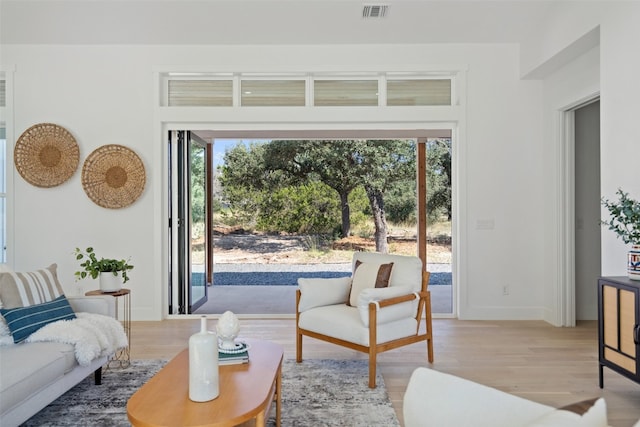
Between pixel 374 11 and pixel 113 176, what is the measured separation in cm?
307

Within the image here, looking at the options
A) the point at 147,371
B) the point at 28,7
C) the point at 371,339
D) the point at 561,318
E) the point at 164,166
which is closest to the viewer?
the point at 371,339

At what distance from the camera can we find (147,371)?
3.11 metres

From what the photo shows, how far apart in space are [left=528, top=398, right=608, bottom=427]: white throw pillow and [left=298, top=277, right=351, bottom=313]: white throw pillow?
2.49 m

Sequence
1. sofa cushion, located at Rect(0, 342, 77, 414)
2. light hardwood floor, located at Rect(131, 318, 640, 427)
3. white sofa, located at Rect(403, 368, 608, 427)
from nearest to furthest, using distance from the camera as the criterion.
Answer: white sofa, located at Rect(403, 368, 608, 427)
sofa cushion, located at Rect(0, 342, 77, 414)
light hardwood floor, located at Rect(131, 318, 640, 427)

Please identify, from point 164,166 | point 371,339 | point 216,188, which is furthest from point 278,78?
point 216,188

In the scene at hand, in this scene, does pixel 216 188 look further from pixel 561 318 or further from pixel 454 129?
pixel 561 318

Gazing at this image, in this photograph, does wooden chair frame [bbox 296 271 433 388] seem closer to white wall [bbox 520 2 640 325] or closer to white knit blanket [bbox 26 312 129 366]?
white knit blanket [bbox 26 312 129 366]

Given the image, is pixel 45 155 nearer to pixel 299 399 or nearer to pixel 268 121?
pixel 268 121

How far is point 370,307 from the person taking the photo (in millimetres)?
2844

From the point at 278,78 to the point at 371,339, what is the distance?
3.01 meters

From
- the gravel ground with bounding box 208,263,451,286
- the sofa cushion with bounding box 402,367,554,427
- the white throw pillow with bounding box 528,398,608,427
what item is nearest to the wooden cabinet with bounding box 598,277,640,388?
the sofa cushion with bounding box 402,367,554,427

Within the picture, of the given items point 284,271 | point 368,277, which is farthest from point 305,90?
point 284,271

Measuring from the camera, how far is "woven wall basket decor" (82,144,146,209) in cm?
457

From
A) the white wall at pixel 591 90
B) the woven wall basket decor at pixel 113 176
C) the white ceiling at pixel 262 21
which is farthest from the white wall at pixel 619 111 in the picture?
the woven wall basket decor at pixel 113 176
